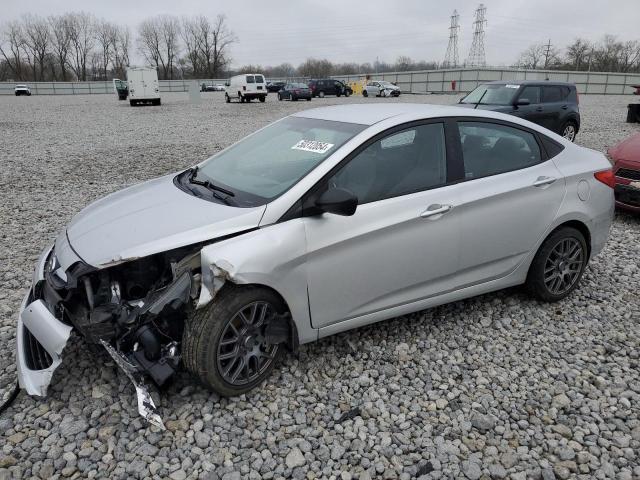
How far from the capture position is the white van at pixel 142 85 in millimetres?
30369

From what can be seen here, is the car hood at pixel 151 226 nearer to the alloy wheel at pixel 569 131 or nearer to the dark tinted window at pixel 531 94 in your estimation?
the dark tinted window at pixel 531 94

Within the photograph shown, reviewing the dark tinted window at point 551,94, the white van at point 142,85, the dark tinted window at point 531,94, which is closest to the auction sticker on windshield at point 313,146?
the dark tinted window at point 531,94

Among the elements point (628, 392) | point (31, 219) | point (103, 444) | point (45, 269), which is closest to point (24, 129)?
point (31, 219)

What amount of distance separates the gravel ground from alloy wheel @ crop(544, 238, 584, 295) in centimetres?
18

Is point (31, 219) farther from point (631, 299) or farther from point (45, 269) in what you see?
point (631, 299)

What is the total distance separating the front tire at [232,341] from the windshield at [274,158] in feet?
1.93

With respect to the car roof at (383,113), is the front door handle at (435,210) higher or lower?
lower

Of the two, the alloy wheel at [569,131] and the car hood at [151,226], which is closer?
the car hood at [151,226]

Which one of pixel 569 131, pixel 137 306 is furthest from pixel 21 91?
pixel 137 306

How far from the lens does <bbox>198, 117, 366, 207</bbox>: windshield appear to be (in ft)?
10.1

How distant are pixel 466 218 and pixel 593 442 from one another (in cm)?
150

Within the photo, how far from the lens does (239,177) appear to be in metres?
3.43

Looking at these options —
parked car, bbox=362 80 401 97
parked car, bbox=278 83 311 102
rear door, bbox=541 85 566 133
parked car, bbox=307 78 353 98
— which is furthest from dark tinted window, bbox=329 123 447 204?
parked car, bbox=362 80 401 97

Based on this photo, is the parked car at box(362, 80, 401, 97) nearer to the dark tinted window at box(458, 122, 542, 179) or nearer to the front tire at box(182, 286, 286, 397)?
the dark tinted window at box(458, 122, 542, 179)
